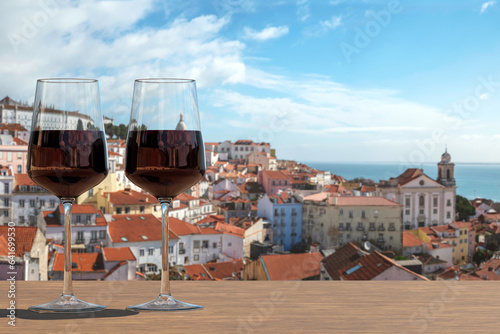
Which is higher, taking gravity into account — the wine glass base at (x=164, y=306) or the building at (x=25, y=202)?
the wine glass base at (x=164, y=306)

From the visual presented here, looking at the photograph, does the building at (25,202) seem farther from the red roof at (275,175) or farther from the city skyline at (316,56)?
the red roof at (275,175)

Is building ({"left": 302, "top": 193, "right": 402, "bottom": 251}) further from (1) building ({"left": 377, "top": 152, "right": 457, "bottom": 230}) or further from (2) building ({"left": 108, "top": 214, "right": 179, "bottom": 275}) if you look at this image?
(2) building ({"left": 108, "top": 214, "right": 179, "bottom": 275})

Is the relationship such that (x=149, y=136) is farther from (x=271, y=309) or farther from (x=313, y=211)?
(x=313, y=211)

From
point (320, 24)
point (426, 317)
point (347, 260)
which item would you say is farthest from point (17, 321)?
point (320, 24)

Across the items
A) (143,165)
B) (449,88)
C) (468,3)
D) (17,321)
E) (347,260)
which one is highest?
(468,3)

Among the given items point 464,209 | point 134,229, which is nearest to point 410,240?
point 464,209

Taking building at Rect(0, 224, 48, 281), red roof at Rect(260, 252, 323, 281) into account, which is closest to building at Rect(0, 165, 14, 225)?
building at Rect(0, 224, 48, 281)

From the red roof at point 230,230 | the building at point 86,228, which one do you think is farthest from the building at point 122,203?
the building at point 86,228

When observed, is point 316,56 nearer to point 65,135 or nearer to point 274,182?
point 274,182
